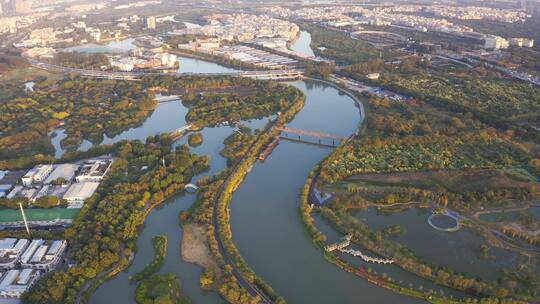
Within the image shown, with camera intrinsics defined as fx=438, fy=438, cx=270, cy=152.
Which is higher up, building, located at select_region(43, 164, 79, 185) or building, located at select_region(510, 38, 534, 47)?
building, located at select_region(510, 38, 534, 47)

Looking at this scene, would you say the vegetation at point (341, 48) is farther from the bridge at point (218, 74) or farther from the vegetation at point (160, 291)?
the vegetation at point (160, 291)

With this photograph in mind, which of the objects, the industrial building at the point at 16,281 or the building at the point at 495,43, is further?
the building at the point at 495,43

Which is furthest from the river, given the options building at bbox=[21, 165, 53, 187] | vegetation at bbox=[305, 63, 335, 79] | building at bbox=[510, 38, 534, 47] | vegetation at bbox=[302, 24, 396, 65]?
building at bbox=[510, 38, 534, 47]

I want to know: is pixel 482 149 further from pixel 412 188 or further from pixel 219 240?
pixel 219 240

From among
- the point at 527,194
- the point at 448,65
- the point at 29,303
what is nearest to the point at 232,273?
the point at 29,303

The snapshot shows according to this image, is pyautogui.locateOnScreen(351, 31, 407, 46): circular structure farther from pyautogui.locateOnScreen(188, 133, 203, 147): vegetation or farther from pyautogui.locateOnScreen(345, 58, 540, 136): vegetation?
pyautogui.locateOnScreen(188, 133, 203, 147): vegetation

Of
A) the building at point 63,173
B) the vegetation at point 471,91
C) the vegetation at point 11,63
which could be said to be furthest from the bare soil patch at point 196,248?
the vegetation at point 11,63
